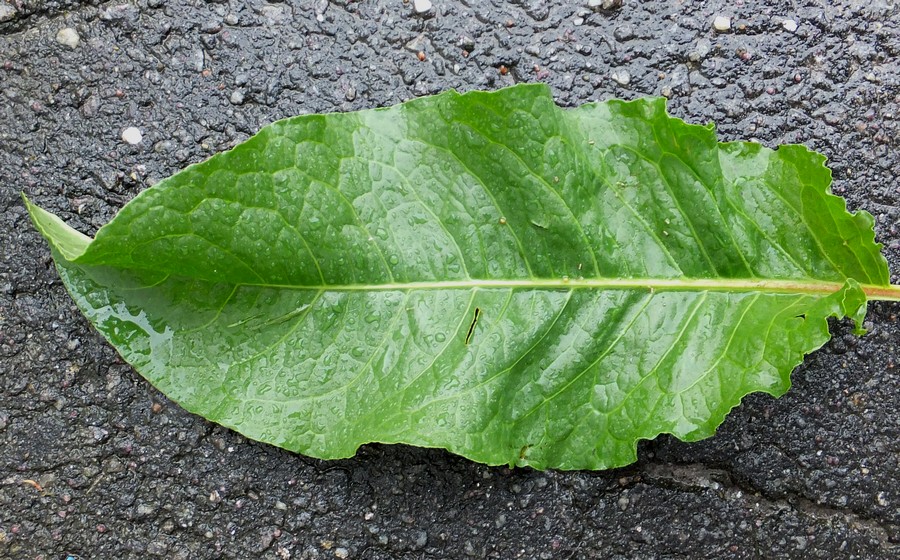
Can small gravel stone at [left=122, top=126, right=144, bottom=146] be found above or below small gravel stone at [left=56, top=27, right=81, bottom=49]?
below

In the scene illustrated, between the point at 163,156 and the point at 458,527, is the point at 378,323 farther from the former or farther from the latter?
the point at 163,156

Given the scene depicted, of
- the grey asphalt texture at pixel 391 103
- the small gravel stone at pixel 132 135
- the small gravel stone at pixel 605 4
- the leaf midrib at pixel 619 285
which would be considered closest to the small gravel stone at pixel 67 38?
the grey asphalt texture at pixel 391 103

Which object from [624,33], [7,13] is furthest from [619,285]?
[7,13]

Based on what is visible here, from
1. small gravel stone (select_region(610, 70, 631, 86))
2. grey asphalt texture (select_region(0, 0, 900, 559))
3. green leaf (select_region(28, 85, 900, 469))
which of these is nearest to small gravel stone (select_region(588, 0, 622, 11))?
grey asphalt texture (select_region(0, 0, 900, 559))

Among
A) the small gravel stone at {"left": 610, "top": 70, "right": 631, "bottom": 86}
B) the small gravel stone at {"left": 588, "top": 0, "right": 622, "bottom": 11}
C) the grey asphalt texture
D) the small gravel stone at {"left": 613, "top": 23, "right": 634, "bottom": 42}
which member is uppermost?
the small gravel stone at {"left": 588, "top": 0, "right": 622, "bottom": 11}

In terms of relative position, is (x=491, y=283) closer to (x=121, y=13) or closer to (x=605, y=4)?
(x=605, y=4)

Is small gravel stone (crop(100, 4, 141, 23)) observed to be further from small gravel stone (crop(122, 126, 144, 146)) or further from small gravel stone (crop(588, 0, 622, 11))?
small gravel stone (crop(588, 0, 622, 11))

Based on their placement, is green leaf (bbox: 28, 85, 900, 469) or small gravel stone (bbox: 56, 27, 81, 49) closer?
green leaf (bbox: 28, 85, 900, 469)
